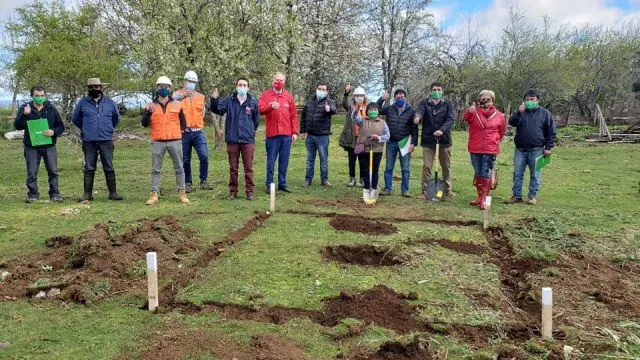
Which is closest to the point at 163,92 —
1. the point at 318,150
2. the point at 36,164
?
the point at 36,164

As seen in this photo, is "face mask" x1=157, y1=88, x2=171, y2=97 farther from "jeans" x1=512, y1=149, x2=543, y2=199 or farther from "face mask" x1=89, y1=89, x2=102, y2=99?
"jeans" x1=512, y1=149, x2=543, y2=199

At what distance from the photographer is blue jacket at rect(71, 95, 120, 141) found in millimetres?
9516

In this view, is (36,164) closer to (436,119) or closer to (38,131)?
(38,131)

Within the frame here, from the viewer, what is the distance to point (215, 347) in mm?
4086

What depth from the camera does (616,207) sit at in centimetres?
1013

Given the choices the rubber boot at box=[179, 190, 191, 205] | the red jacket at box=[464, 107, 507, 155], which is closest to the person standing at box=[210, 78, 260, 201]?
the rubber boot at box=[179, 190, 191, 205]

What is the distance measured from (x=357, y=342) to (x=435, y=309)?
108 centimetres

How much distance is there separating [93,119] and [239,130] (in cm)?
256

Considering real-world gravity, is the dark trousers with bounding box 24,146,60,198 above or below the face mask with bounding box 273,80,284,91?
below

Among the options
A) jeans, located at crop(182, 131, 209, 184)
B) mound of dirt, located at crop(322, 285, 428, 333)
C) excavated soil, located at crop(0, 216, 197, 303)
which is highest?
jeans, located at crop(182, 131, 209, 184)

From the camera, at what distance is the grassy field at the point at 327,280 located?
426cm

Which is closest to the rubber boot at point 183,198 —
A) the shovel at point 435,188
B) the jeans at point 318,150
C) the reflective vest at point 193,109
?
the reflective vest at point 193,109

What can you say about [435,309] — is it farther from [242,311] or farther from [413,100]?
[413,100]

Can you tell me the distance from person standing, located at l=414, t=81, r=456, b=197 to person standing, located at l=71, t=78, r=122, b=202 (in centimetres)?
566
